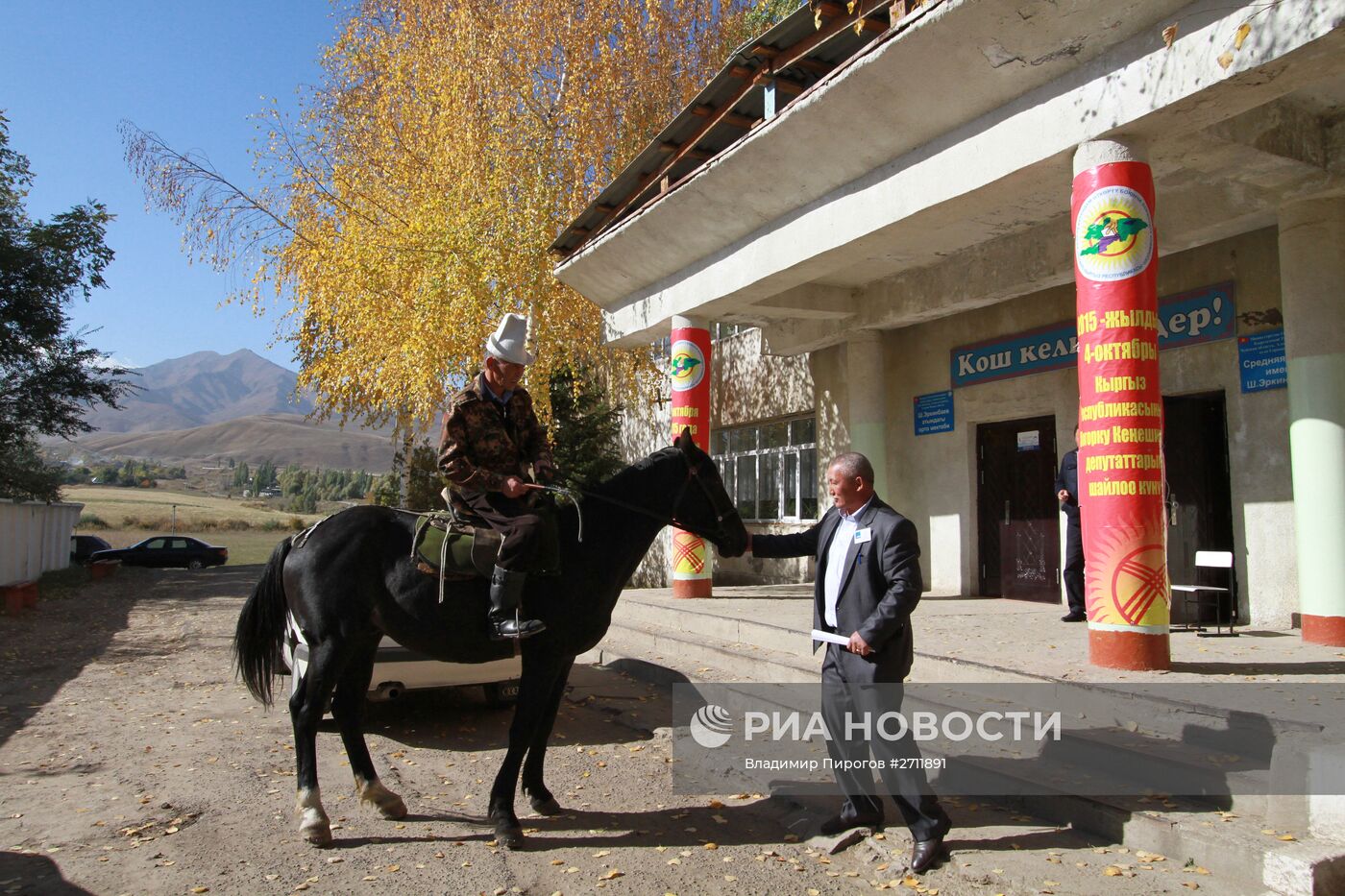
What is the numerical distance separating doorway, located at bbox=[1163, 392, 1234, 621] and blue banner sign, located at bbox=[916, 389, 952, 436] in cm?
329

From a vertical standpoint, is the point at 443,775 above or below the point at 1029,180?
below

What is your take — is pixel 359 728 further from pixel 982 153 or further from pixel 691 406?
pixel 691 406

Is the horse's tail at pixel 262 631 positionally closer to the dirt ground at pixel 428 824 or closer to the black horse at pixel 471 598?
the black horse at pixel 471 598

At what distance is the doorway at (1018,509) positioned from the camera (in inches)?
451

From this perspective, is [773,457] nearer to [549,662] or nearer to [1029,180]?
[1029,180]

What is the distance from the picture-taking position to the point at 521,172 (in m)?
16.2

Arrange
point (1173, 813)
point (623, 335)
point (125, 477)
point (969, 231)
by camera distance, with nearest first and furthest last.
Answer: point (1173, 813)
point (969, 231)
point (623, 335)
point (125, 477)

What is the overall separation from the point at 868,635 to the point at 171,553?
37900 mm

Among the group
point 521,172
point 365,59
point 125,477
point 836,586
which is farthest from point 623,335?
point 125,477

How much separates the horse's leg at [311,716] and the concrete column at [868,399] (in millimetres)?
9835

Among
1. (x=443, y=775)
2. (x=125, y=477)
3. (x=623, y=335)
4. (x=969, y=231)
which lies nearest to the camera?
(x=443, y=775)

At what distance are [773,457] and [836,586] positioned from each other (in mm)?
12916

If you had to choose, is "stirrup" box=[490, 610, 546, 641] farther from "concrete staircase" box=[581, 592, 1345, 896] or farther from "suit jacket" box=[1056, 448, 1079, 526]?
"suit jacket" box=[1056, 448, 1079, 526]

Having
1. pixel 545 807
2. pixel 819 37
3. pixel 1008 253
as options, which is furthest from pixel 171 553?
pixel 545 807
